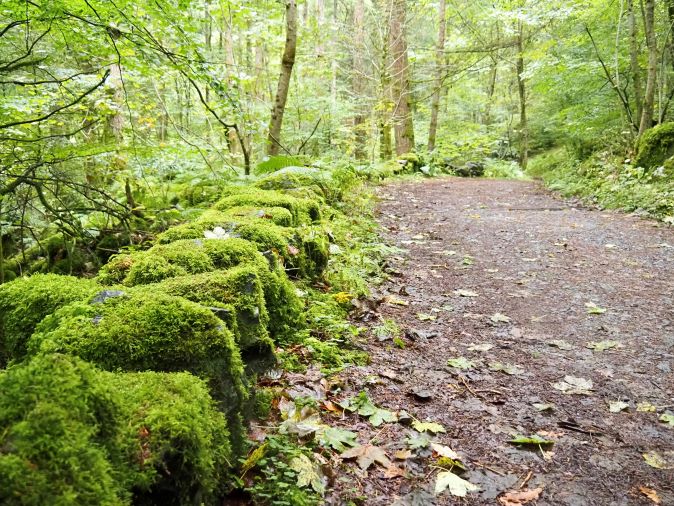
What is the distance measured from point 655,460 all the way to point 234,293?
244 cm

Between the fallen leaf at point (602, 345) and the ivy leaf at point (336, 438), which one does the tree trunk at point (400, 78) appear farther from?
the ivy leaf at point (336, 438)

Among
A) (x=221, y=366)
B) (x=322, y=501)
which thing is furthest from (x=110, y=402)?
(x=322, y=501)

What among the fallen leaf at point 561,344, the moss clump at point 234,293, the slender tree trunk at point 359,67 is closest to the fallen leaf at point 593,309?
the fallen leaf at point 561,344

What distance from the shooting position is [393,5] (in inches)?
515

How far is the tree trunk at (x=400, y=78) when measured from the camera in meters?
13.7

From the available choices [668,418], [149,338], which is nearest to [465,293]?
[668,418]

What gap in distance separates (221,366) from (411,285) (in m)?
3.41

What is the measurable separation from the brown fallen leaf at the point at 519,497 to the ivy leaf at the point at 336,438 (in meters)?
0.77

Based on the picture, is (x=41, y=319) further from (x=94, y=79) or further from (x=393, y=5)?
(x=393, y=5)

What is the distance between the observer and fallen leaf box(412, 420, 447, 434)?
2.65 m

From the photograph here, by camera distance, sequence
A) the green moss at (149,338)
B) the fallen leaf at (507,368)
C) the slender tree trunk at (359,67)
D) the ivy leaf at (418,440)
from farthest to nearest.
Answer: the slender tree trunk at (359,67), the fallen leaf at (507,368), the ivy leaf at (418,440), the green moss at (149,338)

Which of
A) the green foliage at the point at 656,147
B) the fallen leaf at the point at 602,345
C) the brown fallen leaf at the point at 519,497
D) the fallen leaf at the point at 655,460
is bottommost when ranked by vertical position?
the fallen leaf at the point at 655,460

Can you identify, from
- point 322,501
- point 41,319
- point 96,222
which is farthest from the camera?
point 96,222

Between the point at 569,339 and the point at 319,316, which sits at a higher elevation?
the point at 319,316
